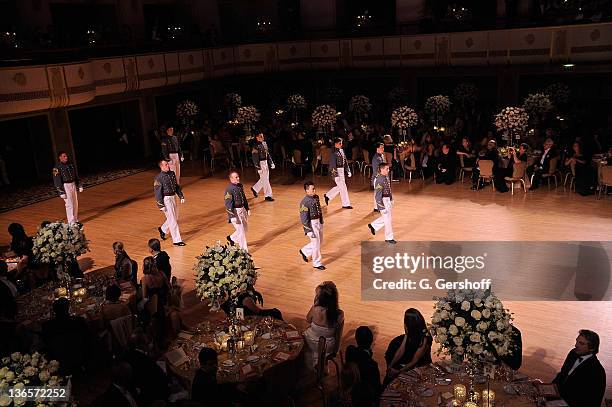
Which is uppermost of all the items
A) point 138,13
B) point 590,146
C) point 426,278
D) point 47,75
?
point 138,13

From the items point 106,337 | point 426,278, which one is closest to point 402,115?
point 426,278

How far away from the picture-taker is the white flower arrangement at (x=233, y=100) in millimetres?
25328

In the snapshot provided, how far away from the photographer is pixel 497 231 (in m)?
12.9

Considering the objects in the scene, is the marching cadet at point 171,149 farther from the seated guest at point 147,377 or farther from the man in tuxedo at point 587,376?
the man in tuxedo at point 587,376

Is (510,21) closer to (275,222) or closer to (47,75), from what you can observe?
(275,222)

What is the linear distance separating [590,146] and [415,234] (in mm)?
6705

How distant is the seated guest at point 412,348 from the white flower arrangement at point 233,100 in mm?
19528

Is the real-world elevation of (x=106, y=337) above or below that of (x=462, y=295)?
below

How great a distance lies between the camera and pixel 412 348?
6.91 m

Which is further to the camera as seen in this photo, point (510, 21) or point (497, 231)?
point (510, 21)

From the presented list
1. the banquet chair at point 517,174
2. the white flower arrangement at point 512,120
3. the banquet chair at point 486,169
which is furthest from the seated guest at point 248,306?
the white flower arrangement at point 512,120

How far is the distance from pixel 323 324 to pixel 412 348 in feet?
4.11

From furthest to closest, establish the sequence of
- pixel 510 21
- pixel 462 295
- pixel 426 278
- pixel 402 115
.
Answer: pixel 510 21
pixel 402 115
pixel 426 278
pixel 462 295

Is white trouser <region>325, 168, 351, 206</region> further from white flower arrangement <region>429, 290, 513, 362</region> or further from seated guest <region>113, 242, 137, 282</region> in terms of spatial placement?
white flower arrangement <region>429, 290, 513, 362</region>
